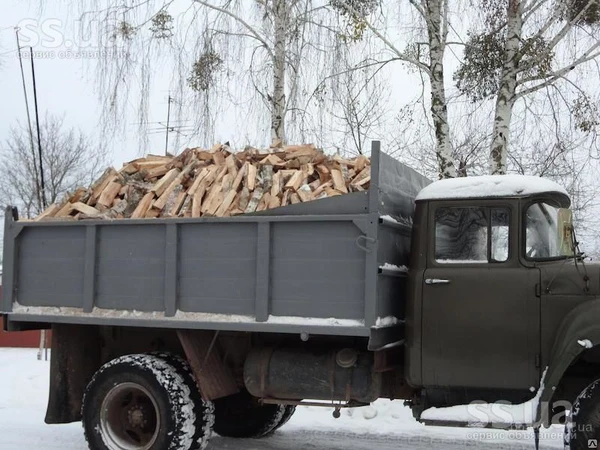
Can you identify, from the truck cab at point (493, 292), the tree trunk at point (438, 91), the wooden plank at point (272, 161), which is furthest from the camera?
the tree trunk at point (438, 91)

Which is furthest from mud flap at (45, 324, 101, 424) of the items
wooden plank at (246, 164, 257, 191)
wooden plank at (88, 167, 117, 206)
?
wooden plank at (246, 164, 257, 191)

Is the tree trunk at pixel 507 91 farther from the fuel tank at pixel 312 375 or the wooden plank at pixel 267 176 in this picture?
the fuel tank at pixel 312 375

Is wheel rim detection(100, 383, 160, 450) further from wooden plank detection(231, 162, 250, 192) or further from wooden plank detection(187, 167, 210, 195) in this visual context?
wooden plank detection(231, 162, 250, 192)

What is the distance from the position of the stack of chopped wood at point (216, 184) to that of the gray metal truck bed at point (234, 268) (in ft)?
0.94

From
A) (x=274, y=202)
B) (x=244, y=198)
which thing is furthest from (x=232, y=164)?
(x=274, y=202)

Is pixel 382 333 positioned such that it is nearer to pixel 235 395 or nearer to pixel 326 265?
pixel 326 265

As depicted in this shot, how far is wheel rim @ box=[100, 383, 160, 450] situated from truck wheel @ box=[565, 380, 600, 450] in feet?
11.0

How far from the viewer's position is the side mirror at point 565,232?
5414 mm

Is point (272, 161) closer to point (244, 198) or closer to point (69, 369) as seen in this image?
point (244, 198)

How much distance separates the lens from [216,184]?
21.0ft

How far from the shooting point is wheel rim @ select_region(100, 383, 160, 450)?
20.1 ft

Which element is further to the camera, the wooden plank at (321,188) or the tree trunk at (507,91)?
the tree trunk at (507,91)

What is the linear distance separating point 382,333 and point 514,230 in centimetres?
127

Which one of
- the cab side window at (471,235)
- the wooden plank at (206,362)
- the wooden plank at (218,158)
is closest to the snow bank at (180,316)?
the wooden plank at (206,362)
